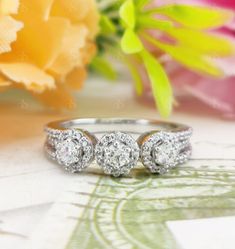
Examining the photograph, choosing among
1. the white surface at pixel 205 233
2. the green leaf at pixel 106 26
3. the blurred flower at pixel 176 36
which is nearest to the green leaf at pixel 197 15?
the blurred flower at pixel 176 36

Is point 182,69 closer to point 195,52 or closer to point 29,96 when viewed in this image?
point 195,52

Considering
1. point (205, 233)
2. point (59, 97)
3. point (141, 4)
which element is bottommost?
point (205, 233)

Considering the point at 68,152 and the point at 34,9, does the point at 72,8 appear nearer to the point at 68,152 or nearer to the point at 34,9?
the point at 34,9

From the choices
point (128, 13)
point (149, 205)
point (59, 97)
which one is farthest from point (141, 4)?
point (149, 205)

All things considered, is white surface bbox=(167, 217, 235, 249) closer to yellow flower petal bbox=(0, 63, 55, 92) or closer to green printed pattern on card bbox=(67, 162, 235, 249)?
green printed pattern on card bbox=(67, 162, 235, 249)

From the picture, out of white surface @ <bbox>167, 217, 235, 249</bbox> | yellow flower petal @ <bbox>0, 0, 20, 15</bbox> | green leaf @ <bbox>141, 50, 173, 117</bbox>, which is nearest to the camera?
white surface @ <bbox>167, 217, 235, 249</bbox>

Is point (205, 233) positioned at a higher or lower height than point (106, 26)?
lower

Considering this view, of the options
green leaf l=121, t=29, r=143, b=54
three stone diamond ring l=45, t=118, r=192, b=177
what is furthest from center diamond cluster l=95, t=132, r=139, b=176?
green leaf l=121, t=29, r=143, b=54
